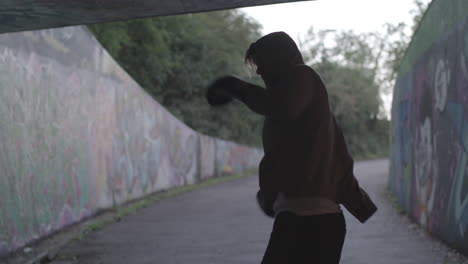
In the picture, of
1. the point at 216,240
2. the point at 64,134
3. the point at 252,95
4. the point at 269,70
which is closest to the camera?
the point at 252,95

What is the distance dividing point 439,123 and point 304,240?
5175mm

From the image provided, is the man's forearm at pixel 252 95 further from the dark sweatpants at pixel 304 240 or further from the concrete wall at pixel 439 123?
the concrete wall at pixel 439 123

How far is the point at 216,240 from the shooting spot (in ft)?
26.2

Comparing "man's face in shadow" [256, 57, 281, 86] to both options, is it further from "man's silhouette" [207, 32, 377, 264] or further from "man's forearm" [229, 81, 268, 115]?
"man's forearm" [229, 81, 268, 115]

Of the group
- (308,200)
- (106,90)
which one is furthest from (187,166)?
(308,200)

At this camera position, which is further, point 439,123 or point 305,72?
point 439,123

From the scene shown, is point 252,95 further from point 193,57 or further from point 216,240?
point 193,57

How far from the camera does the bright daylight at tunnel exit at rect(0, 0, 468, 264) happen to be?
2.57 m

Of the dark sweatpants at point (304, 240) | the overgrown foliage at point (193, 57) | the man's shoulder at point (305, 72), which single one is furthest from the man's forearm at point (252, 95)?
the overgrown foliage at point (193, 57)

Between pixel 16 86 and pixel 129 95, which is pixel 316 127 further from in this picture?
pixel 129 95

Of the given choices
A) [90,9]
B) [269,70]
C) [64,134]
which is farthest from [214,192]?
[269,70]

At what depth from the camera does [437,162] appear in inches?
291

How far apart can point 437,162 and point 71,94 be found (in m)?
5.59

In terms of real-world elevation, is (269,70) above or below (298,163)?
above
